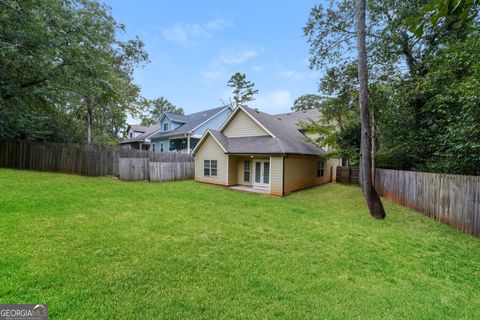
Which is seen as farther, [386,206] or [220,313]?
[386,206]

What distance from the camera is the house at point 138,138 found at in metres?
30.7

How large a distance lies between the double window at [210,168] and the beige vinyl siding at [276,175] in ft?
14.0

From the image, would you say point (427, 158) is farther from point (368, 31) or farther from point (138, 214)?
point (138, 214)

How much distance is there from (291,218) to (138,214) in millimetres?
4986

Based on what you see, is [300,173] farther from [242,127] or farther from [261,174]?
[242,127]

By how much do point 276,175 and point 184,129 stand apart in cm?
1517

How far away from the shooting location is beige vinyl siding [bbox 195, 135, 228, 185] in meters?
15.1

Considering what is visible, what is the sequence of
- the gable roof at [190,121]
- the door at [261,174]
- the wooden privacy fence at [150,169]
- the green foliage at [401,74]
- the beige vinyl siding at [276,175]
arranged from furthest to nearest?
the gable roof at [190,121] → the wooden privacy fence at [150,169] → the door at [261,174] → the beige vinyl siding at [276,175] → the green foliage at [401,74]

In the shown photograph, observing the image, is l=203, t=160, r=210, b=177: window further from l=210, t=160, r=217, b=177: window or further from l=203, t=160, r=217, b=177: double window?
l=210, t=160, r=217, b=177: window

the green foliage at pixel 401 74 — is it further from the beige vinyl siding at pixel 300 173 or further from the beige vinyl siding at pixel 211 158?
the beige vinyl siding at pixel 211 158

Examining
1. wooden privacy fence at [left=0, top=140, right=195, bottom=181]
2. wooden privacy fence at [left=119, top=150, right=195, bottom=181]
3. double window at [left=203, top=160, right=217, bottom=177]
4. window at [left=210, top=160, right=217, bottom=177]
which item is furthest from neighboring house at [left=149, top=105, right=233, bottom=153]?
wooden privacy fence at [left=0, top=140, right=195, bottom=181]

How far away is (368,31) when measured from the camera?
1201cm

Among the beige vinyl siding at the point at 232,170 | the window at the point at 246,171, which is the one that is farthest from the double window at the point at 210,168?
the window at the point at 246,171

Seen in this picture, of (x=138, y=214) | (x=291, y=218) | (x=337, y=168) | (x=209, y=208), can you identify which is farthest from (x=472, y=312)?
(x=337, y=168)
